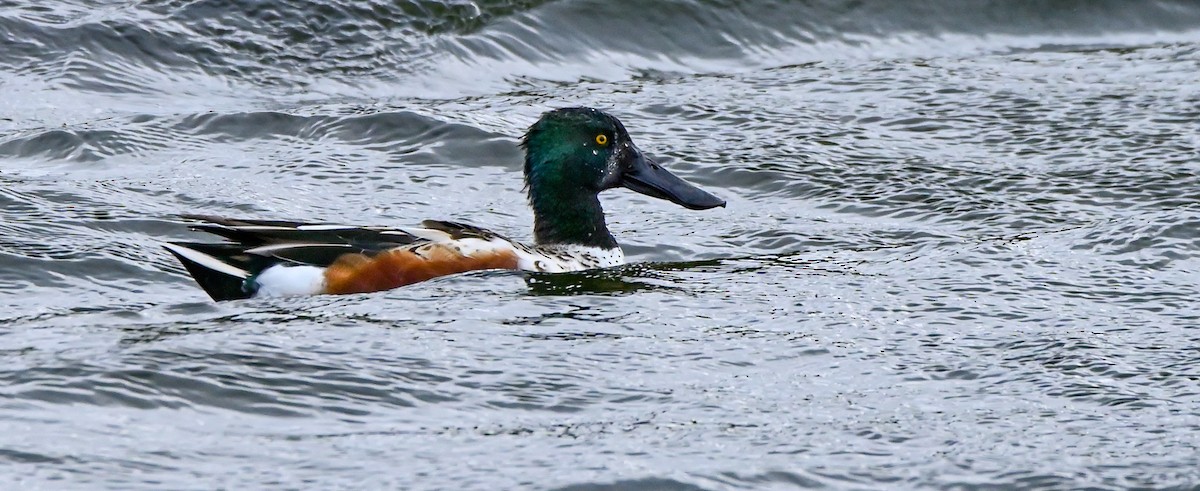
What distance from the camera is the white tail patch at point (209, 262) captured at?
742 cm

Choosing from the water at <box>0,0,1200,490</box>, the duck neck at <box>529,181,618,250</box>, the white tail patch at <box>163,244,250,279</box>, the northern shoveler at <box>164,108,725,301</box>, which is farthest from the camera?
the duck neck at <box>529,181,618,250</box>

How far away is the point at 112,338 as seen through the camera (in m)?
6.58

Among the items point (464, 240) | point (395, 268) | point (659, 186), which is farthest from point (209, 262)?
point (659, 186)

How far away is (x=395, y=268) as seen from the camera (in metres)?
7.70

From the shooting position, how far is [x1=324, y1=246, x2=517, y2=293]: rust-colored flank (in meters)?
7.64

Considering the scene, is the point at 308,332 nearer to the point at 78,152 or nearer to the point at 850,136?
the point at 78,152

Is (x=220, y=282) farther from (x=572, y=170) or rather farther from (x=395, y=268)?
(x=572, y=170)

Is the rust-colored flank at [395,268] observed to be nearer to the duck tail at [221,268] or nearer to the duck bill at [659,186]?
the duck tail at [221,268]

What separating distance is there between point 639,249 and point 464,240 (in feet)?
4.72

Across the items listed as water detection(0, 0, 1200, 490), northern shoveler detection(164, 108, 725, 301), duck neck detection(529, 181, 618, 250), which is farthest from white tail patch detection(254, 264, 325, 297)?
duck neck detection(529, 181, 618, 250)

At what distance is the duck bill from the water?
0.25 meters

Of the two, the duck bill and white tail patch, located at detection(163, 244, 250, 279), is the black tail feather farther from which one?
the duck bill

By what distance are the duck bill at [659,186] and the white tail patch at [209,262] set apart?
2.07 metres

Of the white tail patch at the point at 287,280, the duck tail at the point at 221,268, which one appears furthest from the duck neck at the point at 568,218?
the duck tail at the point at 221,268
